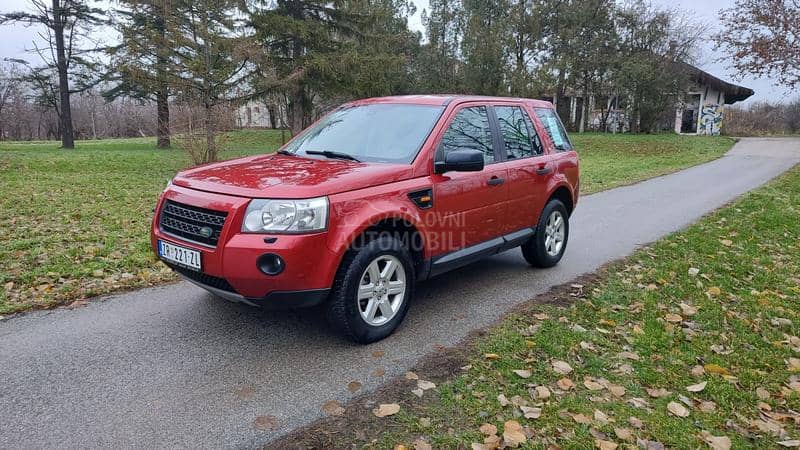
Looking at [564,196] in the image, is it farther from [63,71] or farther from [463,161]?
[63,71]

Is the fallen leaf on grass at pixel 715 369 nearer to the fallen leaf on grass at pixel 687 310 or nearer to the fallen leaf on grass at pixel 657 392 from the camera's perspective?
the fallen leaf on grass at pixel 657 392

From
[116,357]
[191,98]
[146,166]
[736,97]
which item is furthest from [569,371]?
[736,97]

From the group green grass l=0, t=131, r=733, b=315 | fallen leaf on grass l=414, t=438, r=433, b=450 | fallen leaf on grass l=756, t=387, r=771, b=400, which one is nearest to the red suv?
fallen leaf on grass l=414, t=438, r=433, b=450

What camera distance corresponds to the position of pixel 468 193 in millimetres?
4438

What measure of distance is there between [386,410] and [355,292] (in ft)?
2.96

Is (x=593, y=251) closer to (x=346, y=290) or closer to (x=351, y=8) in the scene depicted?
(x=346, y=290)

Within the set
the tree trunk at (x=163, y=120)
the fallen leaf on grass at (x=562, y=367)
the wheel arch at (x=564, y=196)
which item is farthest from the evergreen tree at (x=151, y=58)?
the fallen leaf on grass at (x=562, y=367)

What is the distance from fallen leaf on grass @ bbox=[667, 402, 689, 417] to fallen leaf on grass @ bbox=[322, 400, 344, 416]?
1.99m

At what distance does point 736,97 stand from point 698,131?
5206mm

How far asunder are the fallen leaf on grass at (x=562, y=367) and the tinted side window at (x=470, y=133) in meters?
1.88

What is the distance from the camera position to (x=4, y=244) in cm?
641

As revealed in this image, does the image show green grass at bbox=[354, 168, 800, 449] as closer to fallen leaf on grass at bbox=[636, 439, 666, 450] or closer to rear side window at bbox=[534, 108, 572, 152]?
fallen leaf on grass at bbox=[636, 439, 666, 450]

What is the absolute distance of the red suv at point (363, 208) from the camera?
3312 millimetres

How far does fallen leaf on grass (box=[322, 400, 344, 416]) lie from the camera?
2955 millimetres
